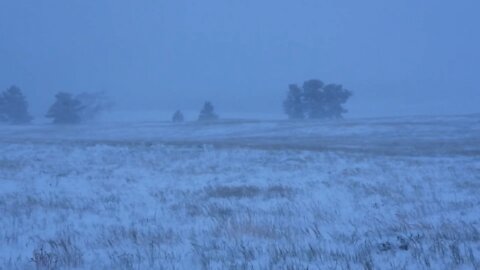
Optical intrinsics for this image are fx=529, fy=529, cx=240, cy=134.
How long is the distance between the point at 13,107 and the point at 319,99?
5056 cm

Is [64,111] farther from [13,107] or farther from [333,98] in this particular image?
[333,98]

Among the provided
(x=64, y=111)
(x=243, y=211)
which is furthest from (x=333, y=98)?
(x=243, y=211)

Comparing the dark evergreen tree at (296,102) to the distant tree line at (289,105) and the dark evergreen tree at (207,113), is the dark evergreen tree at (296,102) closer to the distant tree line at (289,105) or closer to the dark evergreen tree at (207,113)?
the distant tree line at (289,105)

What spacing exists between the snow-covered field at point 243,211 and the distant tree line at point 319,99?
6191cm

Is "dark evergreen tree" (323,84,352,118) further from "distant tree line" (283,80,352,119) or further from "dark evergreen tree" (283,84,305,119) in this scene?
"dark evergreen tree" (283,84,305,119)

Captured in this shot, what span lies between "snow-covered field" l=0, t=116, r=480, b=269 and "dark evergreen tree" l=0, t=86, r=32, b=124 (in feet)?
230

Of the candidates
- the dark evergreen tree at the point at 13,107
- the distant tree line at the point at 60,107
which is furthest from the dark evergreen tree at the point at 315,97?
the dark evergreen tree at the point at 13,107

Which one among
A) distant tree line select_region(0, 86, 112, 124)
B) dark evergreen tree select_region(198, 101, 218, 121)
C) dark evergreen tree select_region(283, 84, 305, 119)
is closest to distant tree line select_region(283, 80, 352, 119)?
dark evergreen tree select_region(283, 84, 305, 119)

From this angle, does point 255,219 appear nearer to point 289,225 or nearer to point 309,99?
point 289,225

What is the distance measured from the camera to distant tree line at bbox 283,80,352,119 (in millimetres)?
84875

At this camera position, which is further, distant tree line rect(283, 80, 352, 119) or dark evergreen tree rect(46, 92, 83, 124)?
distant tree line rect(283, 80, 352, 119)

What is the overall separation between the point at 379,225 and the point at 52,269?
18.3ft

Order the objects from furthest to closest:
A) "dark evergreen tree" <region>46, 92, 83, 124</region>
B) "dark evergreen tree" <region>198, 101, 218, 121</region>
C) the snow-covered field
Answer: "dark evergreen tree" <region>198, 101, 218, 121</region> → "dark evergreen tree" <region>46, 92, 83, 124</region> → the snow-covered field

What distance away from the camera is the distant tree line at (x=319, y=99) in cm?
8488
